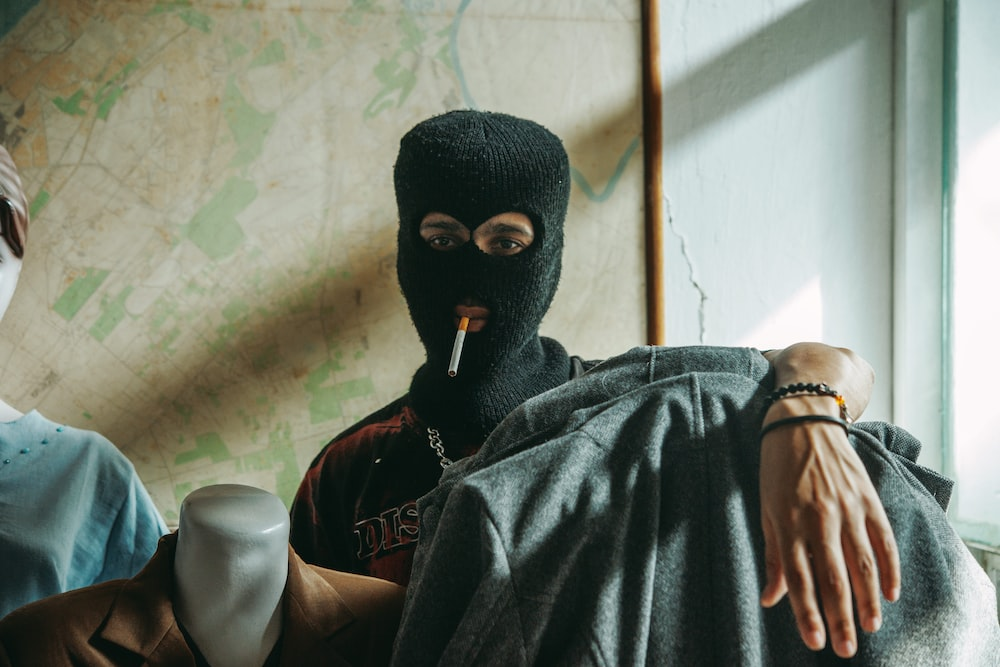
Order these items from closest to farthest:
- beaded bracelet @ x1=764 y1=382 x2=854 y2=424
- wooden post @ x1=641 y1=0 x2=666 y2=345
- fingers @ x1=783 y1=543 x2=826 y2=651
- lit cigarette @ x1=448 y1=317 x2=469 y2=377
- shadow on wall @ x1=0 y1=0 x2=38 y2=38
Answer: fingers @ x1=783 y1=543 x2=826 y2=651
beaded bracelet @ x1=764 y1=382 x2=854 y2=424
lit cigarette @ x1=448 y1=317 x2=469 y2=377
shadow on wall @ x1=0 y1=0 x2=38 y2=38
wooden post @ x1=641 y1=0 x2=666 y2=345

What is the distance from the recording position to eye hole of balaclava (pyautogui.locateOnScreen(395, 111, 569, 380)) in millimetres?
1086

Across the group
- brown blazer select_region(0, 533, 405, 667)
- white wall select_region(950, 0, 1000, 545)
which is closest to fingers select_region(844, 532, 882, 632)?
brown blazer select_region(0, 533, 405, 667)

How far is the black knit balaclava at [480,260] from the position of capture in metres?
1.09

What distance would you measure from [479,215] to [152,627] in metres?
0.60

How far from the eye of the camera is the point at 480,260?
3.57 ft

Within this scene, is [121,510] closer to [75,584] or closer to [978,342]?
[75,584]

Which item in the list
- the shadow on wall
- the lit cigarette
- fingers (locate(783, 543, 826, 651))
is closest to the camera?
fingers (locate(783, 543, 826, 651))

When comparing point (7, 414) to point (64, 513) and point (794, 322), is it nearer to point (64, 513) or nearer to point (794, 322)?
point (64, 513)

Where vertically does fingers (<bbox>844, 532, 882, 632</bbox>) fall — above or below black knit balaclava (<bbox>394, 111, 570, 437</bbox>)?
below

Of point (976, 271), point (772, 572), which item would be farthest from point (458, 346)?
point (976, 271)

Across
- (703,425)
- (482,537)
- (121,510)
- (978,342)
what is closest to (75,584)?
(121,510)

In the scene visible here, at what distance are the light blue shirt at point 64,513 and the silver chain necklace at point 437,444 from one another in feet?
1.39

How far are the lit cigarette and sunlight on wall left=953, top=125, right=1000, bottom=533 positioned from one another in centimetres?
98

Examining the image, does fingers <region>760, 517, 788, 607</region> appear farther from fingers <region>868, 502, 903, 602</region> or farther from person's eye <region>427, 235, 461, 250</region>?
person's eye <region>427, 235, 461, 250</region>
